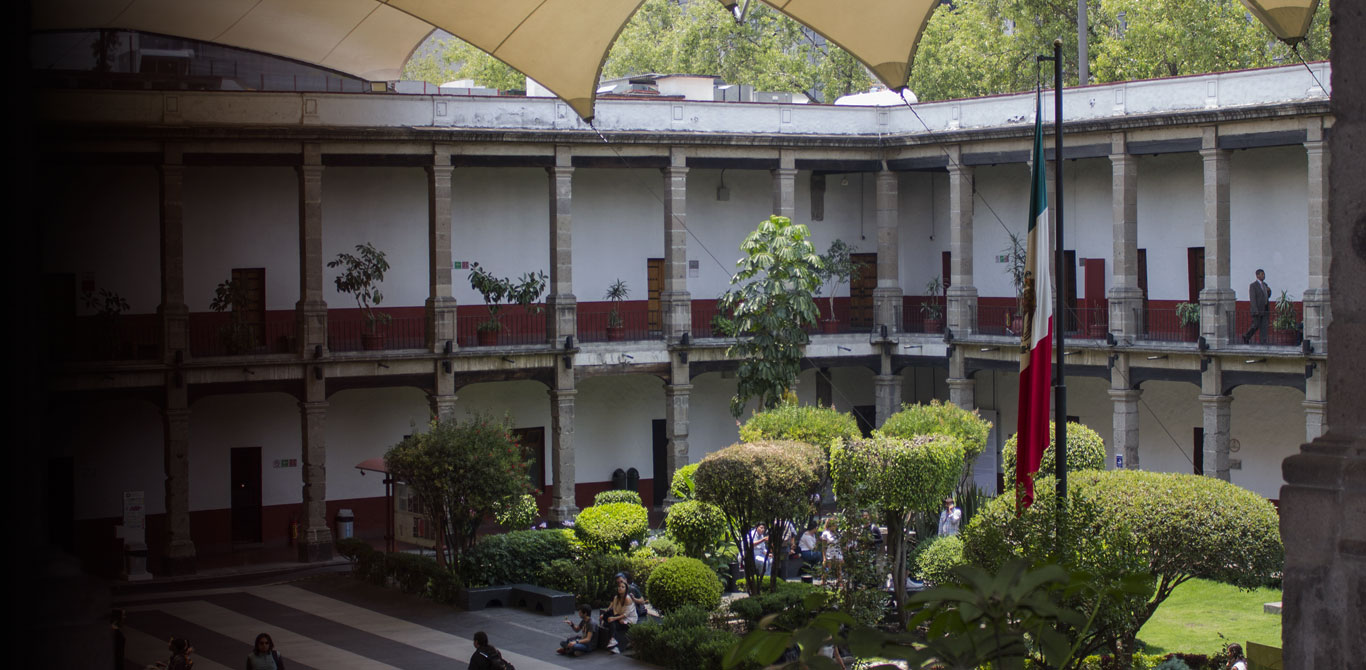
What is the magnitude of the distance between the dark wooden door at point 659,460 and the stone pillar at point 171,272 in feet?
34.4

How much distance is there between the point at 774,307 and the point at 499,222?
24.5ft

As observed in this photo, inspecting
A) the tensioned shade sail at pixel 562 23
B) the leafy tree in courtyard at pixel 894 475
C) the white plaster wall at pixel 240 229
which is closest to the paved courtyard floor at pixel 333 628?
the leafy tree in courtyard at pixel 894 475

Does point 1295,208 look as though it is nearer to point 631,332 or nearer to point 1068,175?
point 1068,175

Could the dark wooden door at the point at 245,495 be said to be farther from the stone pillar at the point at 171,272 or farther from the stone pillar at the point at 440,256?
the stone pillar at the point at 440,256

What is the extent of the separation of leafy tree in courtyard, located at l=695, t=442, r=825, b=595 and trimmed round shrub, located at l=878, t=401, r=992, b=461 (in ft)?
6.41

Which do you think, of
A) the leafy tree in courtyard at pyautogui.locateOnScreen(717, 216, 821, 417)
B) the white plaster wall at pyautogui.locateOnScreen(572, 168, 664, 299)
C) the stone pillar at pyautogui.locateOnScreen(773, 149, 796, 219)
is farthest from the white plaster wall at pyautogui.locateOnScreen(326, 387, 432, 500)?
the stone pillar at pyautogui.locateOnScreen(773, 149, 796, 219)

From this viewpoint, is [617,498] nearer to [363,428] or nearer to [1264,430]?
[363,428]

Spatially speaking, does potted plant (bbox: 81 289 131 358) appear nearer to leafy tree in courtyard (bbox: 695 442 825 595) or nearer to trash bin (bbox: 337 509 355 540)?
trash bin (bbox: 337 509 355 540)

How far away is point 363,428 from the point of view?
27.7 meters

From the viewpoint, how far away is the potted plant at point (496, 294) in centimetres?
2603

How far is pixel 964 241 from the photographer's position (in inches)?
1094

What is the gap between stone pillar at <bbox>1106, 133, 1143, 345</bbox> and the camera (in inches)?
994

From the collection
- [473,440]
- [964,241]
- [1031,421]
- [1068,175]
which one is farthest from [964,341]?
[1031,421]

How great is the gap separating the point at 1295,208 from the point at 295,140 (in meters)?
18.1
